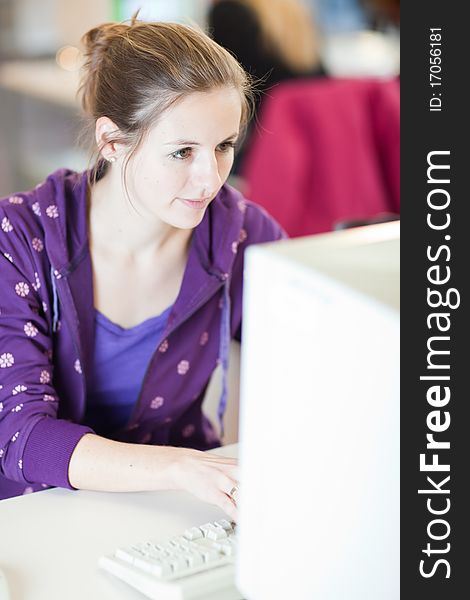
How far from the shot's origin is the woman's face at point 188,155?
1.15 meters

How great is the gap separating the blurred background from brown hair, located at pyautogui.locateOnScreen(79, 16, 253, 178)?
695 mm

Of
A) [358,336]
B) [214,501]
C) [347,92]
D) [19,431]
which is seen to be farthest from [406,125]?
[347,92]

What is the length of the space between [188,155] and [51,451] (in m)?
0.38

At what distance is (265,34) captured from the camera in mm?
3057

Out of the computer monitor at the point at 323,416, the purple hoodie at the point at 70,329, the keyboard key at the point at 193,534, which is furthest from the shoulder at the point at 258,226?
the computer monitor at the point at 323,416

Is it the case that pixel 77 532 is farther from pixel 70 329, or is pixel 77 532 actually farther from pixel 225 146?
pixel 225 146

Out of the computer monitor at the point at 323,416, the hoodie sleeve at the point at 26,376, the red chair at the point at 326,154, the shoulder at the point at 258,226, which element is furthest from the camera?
the red chair at the point at 326,154

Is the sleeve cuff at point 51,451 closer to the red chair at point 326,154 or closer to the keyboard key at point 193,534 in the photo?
the keyboard key at point 193,534

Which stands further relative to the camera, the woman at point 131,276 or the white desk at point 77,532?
the woman at point 131,276

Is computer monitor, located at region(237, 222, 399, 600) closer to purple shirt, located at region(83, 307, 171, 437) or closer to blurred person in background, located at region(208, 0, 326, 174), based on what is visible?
purple shirt, located at region(83, 307, 171, 437)

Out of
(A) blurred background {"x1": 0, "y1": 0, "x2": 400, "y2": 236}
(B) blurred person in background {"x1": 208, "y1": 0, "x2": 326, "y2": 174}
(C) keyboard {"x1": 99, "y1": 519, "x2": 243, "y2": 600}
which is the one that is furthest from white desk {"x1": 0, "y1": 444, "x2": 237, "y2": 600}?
(B) blurred person in background {"x1": 208, "y1": 0, "x2": 326, "y2": 174}

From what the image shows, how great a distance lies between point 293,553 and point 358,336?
19cm

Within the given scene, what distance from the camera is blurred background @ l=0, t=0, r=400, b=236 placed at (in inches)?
107

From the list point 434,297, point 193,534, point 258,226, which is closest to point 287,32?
point 258,226
